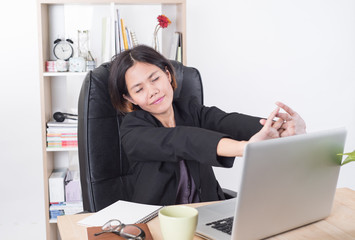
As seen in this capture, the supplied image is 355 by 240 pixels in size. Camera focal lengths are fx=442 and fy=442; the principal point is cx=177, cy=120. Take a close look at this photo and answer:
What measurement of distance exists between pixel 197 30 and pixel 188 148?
2050 mm

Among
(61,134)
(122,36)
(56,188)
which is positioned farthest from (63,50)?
(56,188)

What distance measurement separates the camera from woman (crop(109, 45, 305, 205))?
4.55 ft

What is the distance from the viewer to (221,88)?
3236mm

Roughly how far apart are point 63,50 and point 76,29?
18 centimetres

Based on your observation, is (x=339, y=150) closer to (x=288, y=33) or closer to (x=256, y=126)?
(x=256, y=126)

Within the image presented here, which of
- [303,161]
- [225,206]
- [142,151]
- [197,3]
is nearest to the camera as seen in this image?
[303,161]

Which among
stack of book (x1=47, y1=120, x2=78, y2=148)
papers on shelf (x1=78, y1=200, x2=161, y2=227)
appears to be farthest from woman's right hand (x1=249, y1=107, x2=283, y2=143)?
stack of book (x1=47, y1=120, x2=78, y2=148)

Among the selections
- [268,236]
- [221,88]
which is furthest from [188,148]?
[221,88]

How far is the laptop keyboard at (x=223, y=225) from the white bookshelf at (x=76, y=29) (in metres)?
1.79

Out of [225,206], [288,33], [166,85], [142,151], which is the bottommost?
[225,206]

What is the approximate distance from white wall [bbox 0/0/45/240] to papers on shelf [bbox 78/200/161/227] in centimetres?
190

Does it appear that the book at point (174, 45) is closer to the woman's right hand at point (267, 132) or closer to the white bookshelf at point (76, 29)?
the white bookshelf at point (76, 29)

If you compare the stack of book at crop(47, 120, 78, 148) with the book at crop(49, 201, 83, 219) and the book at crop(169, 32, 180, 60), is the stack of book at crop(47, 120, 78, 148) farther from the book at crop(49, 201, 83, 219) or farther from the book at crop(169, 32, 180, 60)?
the book at crop(169, 32, 180, 60)

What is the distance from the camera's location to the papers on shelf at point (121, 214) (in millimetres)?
1116
